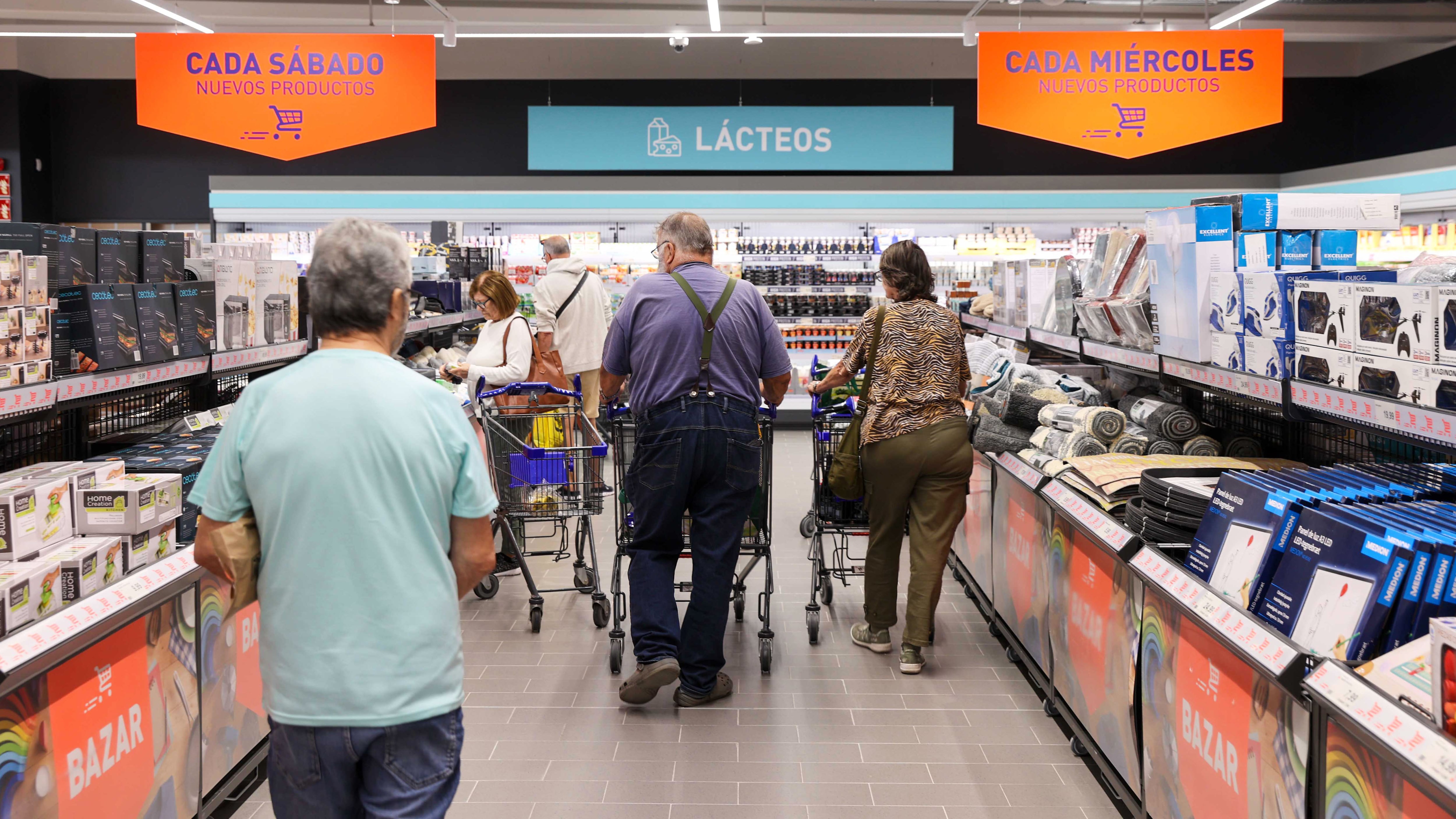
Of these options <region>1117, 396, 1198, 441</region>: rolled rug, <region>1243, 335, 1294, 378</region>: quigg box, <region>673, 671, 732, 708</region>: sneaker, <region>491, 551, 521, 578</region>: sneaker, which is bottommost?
<region>673, 671, 732, 708</region>: sneaker

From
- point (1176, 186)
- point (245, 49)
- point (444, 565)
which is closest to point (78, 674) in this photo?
point (444, 565)

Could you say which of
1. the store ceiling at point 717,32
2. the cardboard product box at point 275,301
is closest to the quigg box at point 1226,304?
the cardboard product box at point 275,301

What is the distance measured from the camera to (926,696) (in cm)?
402

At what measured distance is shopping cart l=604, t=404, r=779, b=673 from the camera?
4234 mm

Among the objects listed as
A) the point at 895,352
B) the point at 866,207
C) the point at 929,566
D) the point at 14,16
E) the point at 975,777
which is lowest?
the point at 975,777

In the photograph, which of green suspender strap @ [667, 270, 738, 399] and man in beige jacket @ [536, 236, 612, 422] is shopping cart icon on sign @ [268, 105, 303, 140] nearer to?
man in beige jacket @ [536, 236, 612, 422]

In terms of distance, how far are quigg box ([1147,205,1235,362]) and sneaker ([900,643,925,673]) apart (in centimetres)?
160

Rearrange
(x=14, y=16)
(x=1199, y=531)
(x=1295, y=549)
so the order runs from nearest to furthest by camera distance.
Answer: (x=1295, y=549) → (x=1199, y=531) → (x=14, y=16)

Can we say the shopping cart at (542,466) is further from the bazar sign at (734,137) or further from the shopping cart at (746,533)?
the bazar sign at (734,137)

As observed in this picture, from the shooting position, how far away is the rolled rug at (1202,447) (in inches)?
140

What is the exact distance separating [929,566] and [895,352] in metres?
0.91

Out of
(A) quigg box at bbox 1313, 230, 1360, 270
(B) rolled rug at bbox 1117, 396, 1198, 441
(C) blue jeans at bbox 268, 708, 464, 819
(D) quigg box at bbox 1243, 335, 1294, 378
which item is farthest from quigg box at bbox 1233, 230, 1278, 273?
(C) blue jeans at bbox 268, 708, 464, 819

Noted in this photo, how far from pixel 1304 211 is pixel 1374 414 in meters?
1.03

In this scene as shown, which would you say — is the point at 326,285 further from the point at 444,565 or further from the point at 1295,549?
the point at 1295,549
